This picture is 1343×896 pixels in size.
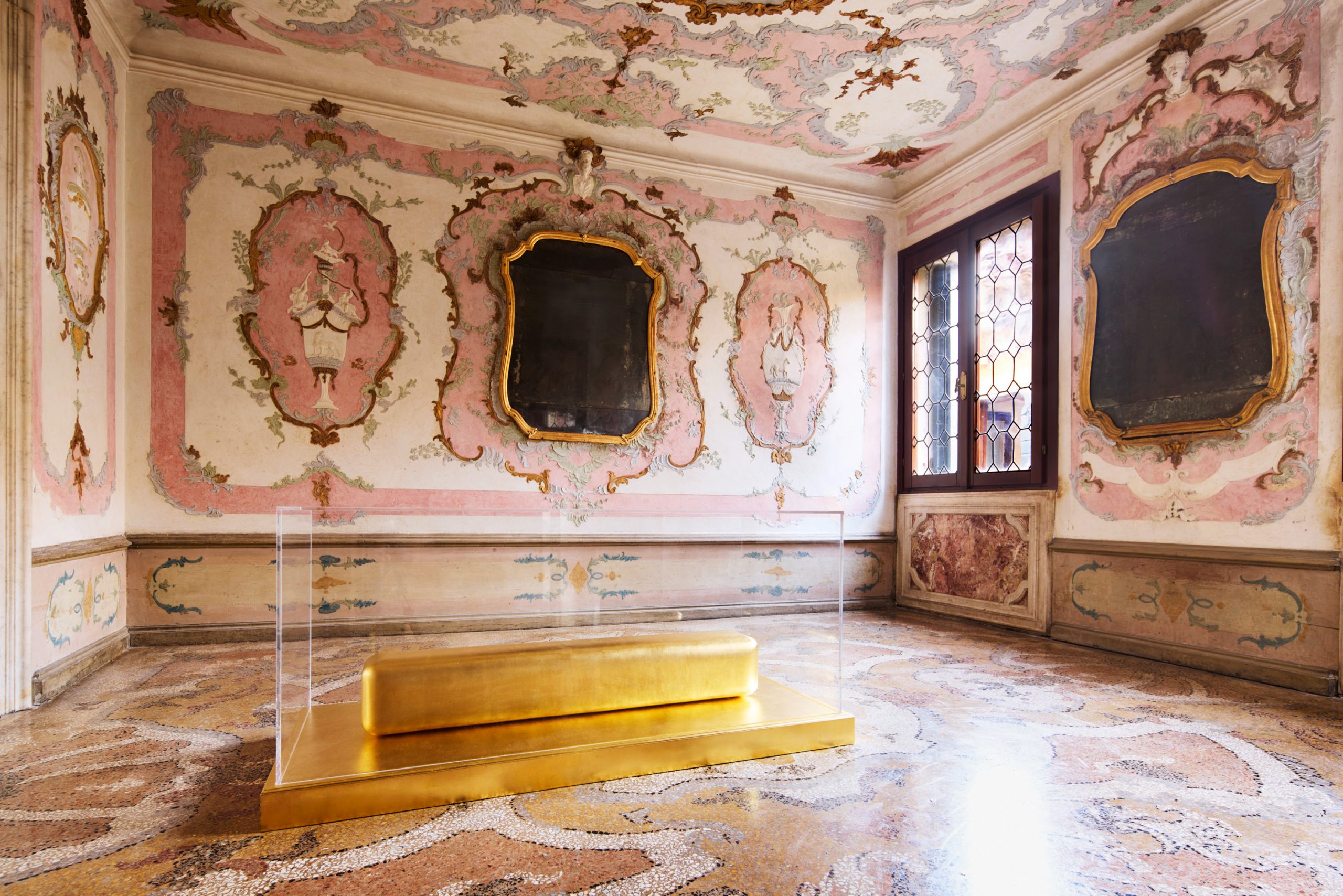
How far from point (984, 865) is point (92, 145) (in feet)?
16.1

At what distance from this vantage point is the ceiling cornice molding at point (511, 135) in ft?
13.4

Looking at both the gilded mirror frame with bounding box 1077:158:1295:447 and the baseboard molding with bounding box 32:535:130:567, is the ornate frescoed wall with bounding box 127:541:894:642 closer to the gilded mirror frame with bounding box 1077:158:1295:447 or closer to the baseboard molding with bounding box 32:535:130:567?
the baseboard molding with bounding box 32:535:130:567

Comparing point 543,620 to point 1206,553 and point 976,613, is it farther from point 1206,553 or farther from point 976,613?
point 976,613

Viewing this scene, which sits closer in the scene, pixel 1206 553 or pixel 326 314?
pixel 1206 553

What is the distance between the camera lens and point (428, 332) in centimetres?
451

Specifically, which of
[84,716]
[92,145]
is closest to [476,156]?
[92,145]

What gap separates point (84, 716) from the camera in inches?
104

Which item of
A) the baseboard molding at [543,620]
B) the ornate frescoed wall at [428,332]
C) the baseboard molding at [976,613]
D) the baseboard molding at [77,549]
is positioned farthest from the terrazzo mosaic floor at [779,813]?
the ornate frescoed wall at [428,332]

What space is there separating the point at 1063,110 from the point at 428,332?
436 centimetres

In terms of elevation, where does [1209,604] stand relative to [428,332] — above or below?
below

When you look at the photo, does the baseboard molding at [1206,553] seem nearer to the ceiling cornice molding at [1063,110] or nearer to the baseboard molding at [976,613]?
the baseboard molding at [976,613]

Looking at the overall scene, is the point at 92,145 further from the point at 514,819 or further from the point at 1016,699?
the point at 1016,699

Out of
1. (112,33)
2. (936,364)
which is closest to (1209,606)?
(936,364)

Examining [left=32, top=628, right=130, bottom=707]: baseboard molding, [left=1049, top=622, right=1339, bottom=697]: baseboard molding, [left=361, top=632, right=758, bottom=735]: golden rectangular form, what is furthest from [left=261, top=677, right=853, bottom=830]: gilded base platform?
[left=1049, top=622, right=1339, bottom=697]: baseboard molding
